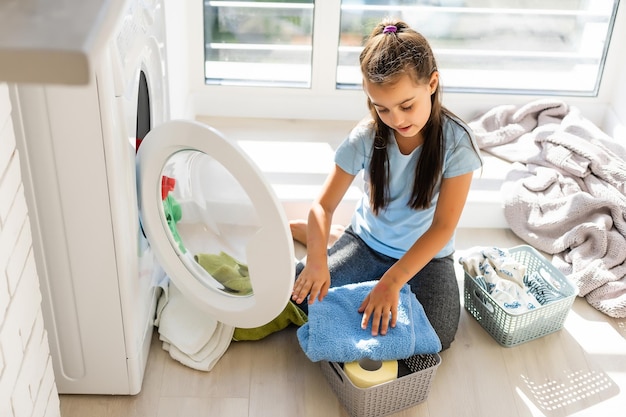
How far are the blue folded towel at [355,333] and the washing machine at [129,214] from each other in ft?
0.45

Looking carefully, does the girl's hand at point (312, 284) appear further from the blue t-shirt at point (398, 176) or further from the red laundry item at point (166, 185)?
the red laundry item at point (166, 185)

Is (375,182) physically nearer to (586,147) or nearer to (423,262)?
(423,262)

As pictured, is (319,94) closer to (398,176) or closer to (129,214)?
(398,176)

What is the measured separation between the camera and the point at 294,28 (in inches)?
111

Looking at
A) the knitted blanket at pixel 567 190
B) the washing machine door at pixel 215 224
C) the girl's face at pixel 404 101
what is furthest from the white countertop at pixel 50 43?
the knitted blanket at pixel 567 190

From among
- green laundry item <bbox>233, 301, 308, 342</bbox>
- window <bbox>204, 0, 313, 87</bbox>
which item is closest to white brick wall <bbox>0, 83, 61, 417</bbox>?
green laundry item <bbox>233, 301, 308, 342</bbox>

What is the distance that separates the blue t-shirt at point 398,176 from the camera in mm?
1824

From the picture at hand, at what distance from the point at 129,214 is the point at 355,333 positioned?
581mm

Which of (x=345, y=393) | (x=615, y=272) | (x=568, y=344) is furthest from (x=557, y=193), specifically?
(x=345, y=393)

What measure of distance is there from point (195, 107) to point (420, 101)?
55.4 inches

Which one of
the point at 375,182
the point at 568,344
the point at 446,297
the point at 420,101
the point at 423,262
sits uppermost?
the point at 420,101

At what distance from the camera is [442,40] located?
290 centimetres

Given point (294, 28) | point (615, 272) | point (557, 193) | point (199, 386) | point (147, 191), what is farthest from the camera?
point (294, 28)

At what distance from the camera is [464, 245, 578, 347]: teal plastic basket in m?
1.94
